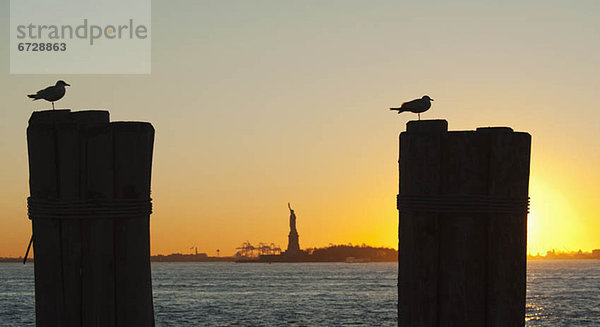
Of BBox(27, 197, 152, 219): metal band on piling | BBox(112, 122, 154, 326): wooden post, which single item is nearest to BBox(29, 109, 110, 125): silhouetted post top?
BBox(112, 122, 154, 326): wooden post

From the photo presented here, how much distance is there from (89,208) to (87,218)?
0.10 m

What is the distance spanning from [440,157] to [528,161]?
866 millimetres

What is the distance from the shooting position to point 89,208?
870 centimetres

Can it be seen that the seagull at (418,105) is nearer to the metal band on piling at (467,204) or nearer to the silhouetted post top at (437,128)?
the silhouetted post top at (437,128)

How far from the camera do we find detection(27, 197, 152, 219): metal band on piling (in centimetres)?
870

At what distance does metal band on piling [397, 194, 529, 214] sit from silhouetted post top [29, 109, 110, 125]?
10.6ft

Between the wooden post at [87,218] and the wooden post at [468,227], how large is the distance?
2.80m

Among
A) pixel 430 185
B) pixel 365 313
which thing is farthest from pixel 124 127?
pixel 365 313

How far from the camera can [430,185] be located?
27.1ft

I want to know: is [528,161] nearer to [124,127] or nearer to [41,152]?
[124,127]

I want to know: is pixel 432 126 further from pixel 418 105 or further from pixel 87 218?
pixel 87 218

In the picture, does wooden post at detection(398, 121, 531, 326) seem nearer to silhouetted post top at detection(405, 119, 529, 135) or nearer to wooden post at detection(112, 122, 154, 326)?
silhouetted post top at detection(405, 119, 529, 135)

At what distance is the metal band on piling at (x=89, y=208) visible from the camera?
342 inches

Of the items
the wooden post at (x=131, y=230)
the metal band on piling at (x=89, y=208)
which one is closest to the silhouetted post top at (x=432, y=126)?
the wooden post at (x=131, y=230)
